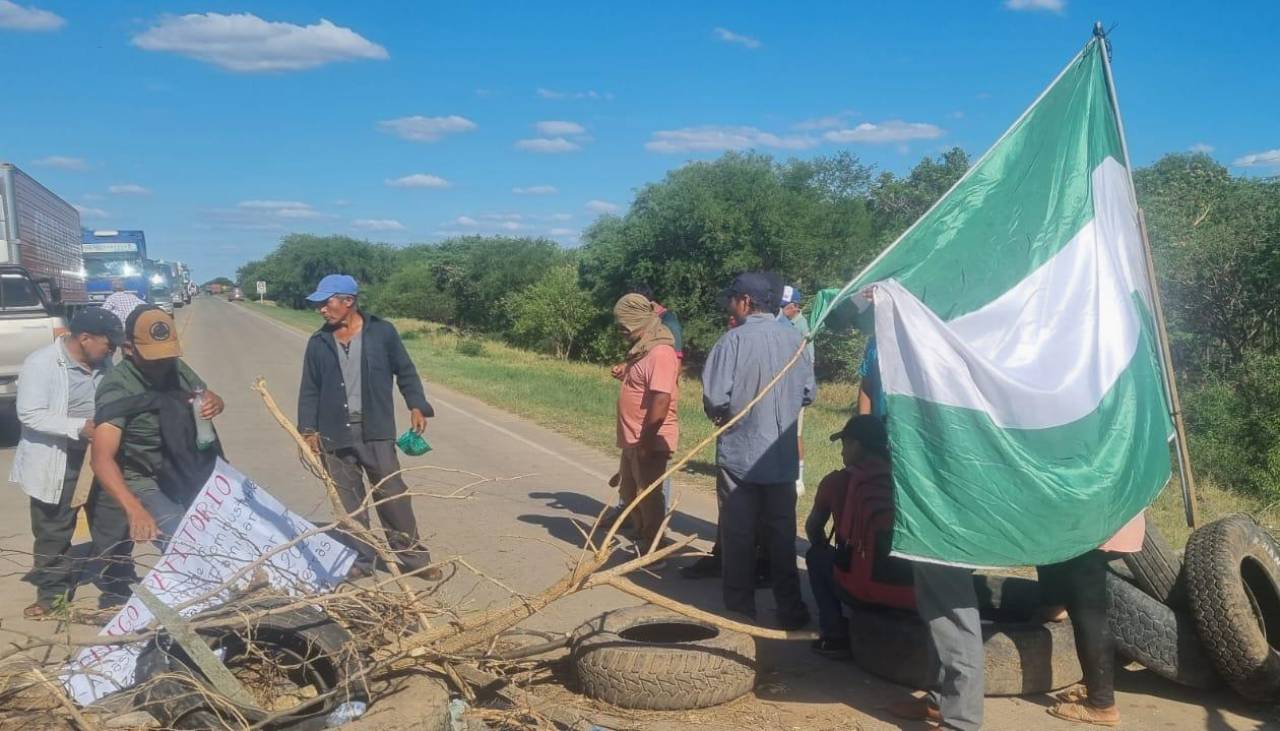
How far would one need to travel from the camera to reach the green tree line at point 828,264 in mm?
11477

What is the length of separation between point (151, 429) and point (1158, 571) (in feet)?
17.1

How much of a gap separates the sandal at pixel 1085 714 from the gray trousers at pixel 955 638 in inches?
23.8

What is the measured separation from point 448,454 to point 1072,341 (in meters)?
9.11

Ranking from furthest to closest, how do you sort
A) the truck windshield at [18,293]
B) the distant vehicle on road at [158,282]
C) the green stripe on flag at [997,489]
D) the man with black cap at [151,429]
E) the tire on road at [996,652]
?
the distant vehicle on road at [158,282] → the truck windshield at [18,293] → the man with black cap at [151,429] → the tire on road at [996,652] → the green stripe on flag at [997,489]

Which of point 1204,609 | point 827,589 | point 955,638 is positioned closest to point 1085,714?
point 1204,609

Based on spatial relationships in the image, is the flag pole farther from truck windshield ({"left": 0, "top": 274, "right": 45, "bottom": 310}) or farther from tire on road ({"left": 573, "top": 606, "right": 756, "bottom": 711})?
truck windshield ({"left": 0, "top": 274, "right": 45, "bottom": 310})

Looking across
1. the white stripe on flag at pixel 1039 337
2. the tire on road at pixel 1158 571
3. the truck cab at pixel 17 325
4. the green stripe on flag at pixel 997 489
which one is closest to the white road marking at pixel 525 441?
the truck cab at pixel 17 325

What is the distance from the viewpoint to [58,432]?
6.02 metres

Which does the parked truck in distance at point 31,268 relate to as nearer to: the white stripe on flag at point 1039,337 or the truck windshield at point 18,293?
the truck windshield at point 18,293

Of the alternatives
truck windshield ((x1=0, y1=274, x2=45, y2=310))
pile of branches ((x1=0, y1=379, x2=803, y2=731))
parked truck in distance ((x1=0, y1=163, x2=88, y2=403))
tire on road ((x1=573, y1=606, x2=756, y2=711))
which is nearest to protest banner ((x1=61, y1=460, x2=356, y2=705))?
pile of branches ((x1=0, y1=379, x2=803, y2=731))

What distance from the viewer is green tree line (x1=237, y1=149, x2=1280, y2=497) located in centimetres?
1148

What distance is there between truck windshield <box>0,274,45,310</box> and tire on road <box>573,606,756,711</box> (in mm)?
13581

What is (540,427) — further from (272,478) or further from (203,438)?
(203,438)

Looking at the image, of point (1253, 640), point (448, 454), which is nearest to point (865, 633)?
point (1253, 640)
